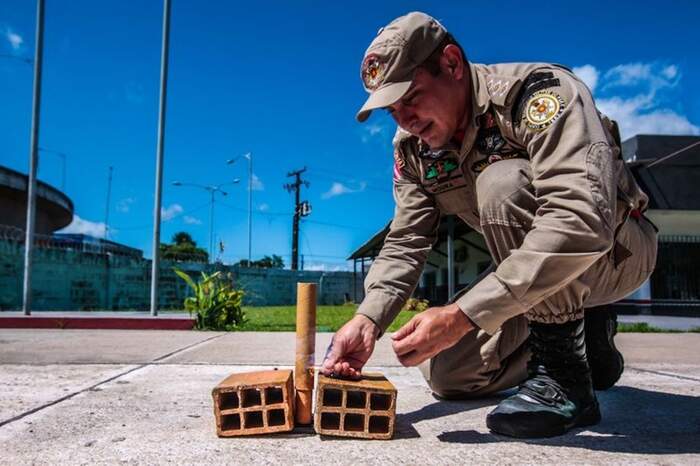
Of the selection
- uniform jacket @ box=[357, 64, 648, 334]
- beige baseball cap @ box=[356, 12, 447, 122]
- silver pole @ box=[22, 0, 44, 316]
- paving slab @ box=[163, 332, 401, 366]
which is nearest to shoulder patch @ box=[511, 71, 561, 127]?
uniform jacket @ box=[357, 64, 648, 334]

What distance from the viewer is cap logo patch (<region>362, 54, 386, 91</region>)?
5.14 ft

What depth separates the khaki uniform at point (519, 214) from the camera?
4.29ft

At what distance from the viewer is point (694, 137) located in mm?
13164

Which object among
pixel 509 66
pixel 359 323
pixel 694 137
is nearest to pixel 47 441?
pixel 359 323

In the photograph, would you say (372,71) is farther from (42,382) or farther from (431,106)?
(42,382)

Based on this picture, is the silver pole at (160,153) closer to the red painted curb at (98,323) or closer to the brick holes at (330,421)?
the red painted curb at (98,323)

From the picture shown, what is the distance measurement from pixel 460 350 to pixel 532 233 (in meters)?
0.86

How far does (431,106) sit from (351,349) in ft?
2.62

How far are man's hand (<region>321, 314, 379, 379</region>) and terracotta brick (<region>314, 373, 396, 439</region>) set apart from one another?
43mm

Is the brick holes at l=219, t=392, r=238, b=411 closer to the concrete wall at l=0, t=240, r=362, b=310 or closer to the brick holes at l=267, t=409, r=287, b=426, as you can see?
the brick holes at l=267, t=409, r=287, b=426

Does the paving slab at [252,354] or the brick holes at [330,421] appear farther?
the paving slab at [252,354]

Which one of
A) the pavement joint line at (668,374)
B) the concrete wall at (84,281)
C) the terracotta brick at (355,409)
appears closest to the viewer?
the terracotta brick at (355,409)

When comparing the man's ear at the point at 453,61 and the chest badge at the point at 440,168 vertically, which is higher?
the man's ear at the point at 453,61

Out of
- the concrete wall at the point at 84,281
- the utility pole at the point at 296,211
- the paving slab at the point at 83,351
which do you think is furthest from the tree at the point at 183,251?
the paving slab at the point at 83,351
